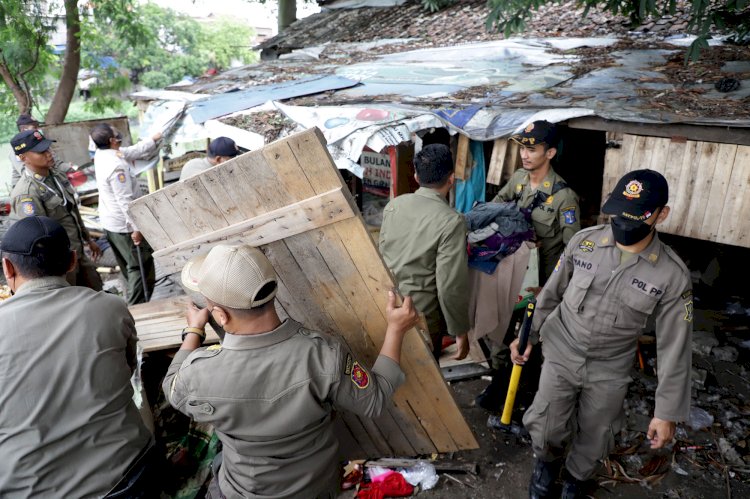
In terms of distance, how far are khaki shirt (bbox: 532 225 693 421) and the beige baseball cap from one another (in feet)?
6.00

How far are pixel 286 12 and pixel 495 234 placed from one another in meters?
13.5

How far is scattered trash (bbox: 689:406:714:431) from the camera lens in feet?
12.8

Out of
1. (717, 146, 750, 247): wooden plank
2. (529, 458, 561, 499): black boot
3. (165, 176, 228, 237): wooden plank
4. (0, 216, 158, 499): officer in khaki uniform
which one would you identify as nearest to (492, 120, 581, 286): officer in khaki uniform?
(717, 146, 750, 247): wooden plank

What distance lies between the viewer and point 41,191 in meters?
4.57

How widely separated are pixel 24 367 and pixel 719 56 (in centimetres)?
735

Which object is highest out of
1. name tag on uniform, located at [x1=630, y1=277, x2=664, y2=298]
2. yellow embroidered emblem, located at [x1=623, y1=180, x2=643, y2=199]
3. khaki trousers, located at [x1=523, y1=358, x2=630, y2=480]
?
yellow embroidered emblem, located at [x1=623, y1=180, x2=643, y2=199]

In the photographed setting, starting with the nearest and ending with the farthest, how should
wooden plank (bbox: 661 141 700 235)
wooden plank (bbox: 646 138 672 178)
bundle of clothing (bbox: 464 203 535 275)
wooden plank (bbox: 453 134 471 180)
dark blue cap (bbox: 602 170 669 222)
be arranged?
dark blue cap (bbox: 602 170 669 222), bundle of clothing (bbox: 464 203 535 275), wooden plank (bbox: 661 141 700 235), wooden plank (bbox: 646 138 672 178), wooden plank (bbox: 453 134 471 180)

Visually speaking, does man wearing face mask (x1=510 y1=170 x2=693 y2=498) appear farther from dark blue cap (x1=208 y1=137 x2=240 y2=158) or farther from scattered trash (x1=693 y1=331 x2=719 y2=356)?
dark blue cap (x1=208 y1=137 x2=240 y2=158)

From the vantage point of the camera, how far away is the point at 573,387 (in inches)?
113

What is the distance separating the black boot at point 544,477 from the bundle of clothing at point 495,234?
4.57 feet

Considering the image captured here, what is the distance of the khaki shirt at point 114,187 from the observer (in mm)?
5168

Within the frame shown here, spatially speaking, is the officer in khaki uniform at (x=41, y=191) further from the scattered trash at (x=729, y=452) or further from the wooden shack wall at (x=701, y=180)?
the scattered trash at (x=729, y=452)

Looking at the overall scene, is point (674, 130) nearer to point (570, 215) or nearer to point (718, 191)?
point (718, 191)

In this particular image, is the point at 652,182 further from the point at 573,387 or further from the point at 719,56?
the point at 719,56
